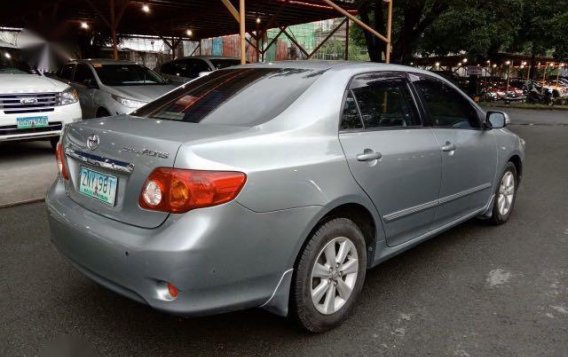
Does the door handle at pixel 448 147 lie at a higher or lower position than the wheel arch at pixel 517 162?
higher

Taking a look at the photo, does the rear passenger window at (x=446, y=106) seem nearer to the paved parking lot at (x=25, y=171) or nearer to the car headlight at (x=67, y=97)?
the paved parking lot at (x=25, y=171)

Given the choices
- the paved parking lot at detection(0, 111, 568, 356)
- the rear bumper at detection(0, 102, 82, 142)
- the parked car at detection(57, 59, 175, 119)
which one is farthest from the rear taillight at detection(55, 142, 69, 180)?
the parked car at detection(57, 59, 175, 119)

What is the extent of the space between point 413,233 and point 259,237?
1456mm

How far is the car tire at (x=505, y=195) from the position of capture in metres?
4.50

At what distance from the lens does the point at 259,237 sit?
2.27m

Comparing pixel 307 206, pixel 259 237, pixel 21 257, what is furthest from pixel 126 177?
pixel 21 257

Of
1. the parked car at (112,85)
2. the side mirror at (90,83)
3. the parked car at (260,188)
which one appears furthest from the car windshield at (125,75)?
the parked car at (260,188)

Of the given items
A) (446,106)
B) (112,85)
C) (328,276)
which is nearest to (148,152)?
(328,276)

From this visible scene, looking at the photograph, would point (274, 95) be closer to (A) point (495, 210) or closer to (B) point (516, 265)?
(B) point (516, 265)

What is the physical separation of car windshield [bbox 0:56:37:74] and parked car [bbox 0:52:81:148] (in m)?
1.22

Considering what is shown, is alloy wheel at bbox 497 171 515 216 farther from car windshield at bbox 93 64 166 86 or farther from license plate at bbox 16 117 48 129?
car windshield at bbox 93 64 166 86

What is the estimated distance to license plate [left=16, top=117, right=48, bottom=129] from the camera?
6.60 metres

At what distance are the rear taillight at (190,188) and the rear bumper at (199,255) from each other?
4cm

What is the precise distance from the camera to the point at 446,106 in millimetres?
3881
